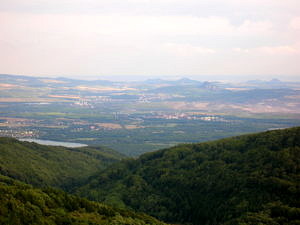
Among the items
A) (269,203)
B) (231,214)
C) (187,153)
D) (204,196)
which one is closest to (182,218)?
(204,196)

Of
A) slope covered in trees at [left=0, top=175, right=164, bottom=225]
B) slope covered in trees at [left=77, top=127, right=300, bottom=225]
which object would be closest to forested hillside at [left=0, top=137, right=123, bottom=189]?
slope covered in trees at [left=77, top=127, right=300, bottom=225]

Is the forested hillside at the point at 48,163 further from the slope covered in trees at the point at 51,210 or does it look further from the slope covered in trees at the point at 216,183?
the slope covered in trees at the point at 51,210

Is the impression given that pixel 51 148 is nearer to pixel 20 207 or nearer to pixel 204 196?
pixel 204 196

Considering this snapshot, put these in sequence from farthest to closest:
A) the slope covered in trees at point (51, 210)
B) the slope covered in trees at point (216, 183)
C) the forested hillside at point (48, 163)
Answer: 1. the forested hillside at point (48, 163)
2. the slope covered in trees at point (216, 183)
3. the slope covered in trees at point (51, 210)

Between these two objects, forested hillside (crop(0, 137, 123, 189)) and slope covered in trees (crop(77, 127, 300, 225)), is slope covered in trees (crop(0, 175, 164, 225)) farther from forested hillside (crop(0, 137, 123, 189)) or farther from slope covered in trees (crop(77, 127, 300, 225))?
forested hillside (crop(0, 137, 123, 189))

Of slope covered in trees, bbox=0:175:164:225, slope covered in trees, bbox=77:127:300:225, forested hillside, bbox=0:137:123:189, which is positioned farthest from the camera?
forested hillside, bbox=0:137:123:189

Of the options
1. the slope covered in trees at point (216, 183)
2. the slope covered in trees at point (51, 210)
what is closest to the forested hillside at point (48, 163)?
the slope covered in trees at point (216, 183)
